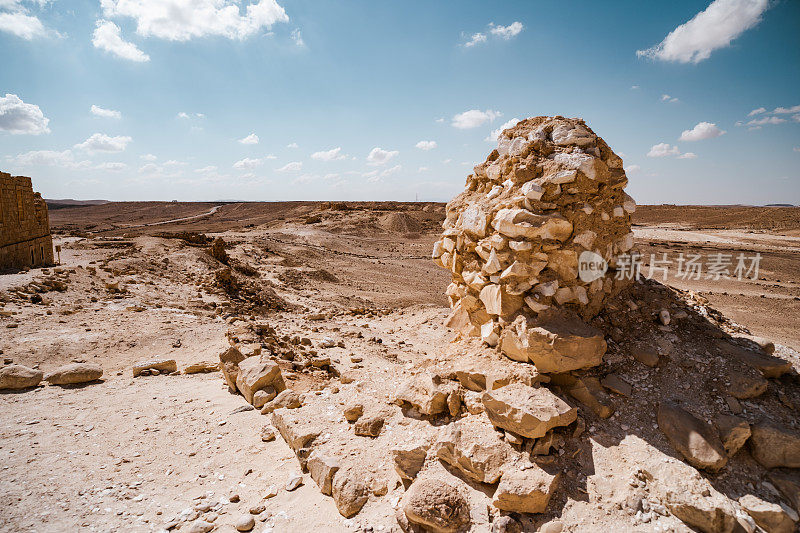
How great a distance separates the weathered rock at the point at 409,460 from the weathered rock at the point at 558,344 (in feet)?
4.00

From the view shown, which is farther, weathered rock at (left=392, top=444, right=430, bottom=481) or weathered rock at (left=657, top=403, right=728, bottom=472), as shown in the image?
weathered rock at (left=392, top=444, right=430, bottom=481)

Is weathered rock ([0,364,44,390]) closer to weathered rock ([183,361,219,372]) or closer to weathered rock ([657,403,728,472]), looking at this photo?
weathered rock ([183,361,219,372])

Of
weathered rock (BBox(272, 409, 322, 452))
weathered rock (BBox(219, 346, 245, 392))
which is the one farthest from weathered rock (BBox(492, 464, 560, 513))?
weathered rock (BBox(219, 346, 245, 392))

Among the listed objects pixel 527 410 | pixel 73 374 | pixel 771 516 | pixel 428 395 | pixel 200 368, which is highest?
pixel 527 410

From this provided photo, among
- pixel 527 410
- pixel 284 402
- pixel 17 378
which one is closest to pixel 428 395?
pixel 527 410

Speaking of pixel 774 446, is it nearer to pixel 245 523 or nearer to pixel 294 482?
pixel 294 482

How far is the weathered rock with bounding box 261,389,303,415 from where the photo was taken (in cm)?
437

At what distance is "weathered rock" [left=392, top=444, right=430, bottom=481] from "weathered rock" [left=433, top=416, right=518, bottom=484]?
0.13 m

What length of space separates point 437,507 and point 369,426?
1133 millimetres

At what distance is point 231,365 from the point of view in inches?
213

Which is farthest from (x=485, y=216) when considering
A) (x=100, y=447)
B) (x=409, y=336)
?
(x=409, y=336)

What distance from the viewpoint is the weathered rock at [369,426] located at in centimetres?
358

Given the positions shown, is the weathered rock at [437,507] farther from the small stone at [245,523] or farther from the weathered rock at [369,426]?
the small stone at [245,523]

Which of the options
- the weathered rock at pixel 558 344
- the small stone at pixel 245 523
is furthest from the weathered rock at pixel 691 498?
the small stone at pixel 245 523
